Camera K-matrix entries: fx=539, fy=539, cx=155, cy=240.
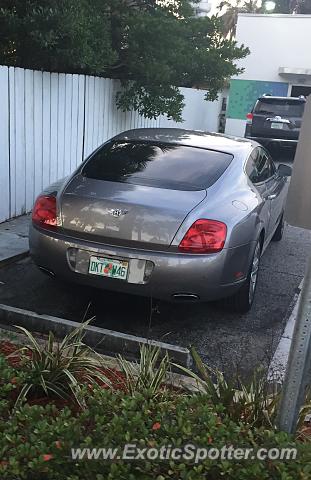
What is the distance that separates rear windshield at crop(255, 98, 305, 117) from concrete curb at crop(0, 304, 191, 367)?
1264 cm

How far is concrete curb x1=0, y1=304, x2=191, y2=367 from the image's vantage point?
3.48 m

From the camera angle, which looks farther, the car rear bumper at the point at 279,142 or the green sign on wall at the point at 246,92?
the green sign on wall at the point at 246,92

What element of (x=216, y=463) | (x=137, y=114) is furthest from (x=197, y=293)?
(x=137, y=114)

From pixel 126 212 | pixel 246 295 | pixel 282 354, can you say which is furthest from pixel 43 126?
pixel 282 354

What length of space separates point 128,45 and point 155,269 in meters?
6.37

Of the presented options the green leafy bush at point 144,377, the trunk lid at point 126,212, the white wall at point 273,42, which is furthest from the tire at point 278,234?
the white wall at point 273,42

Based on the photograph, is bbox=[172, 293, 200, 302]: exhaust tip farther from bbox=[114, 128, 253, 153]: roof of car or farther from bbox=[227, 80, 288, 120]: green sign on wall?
bbox=[227, 80, 288, 120]: green sign on wall

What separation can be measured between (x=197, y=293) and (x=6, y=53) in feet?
18.0

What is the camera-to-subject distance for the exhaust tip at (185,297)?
3934 millimetres

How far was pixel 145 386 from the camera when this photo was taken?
2764mm

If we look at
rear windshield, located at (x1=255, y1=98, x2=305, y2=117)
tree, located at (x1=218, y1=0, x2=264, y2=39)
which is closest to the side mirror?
rear windshield, located at (x1=255, y1=98, x2=305, y2=117)

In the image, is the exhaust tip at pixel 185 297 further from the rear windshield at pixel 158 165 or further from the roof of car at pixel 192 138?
the roof of car at pixel 192 138

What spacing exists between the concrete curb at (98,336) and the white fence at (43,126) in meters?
3.02

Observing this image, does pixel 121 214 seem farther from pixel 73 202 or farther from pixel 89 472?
pixel 89 472
